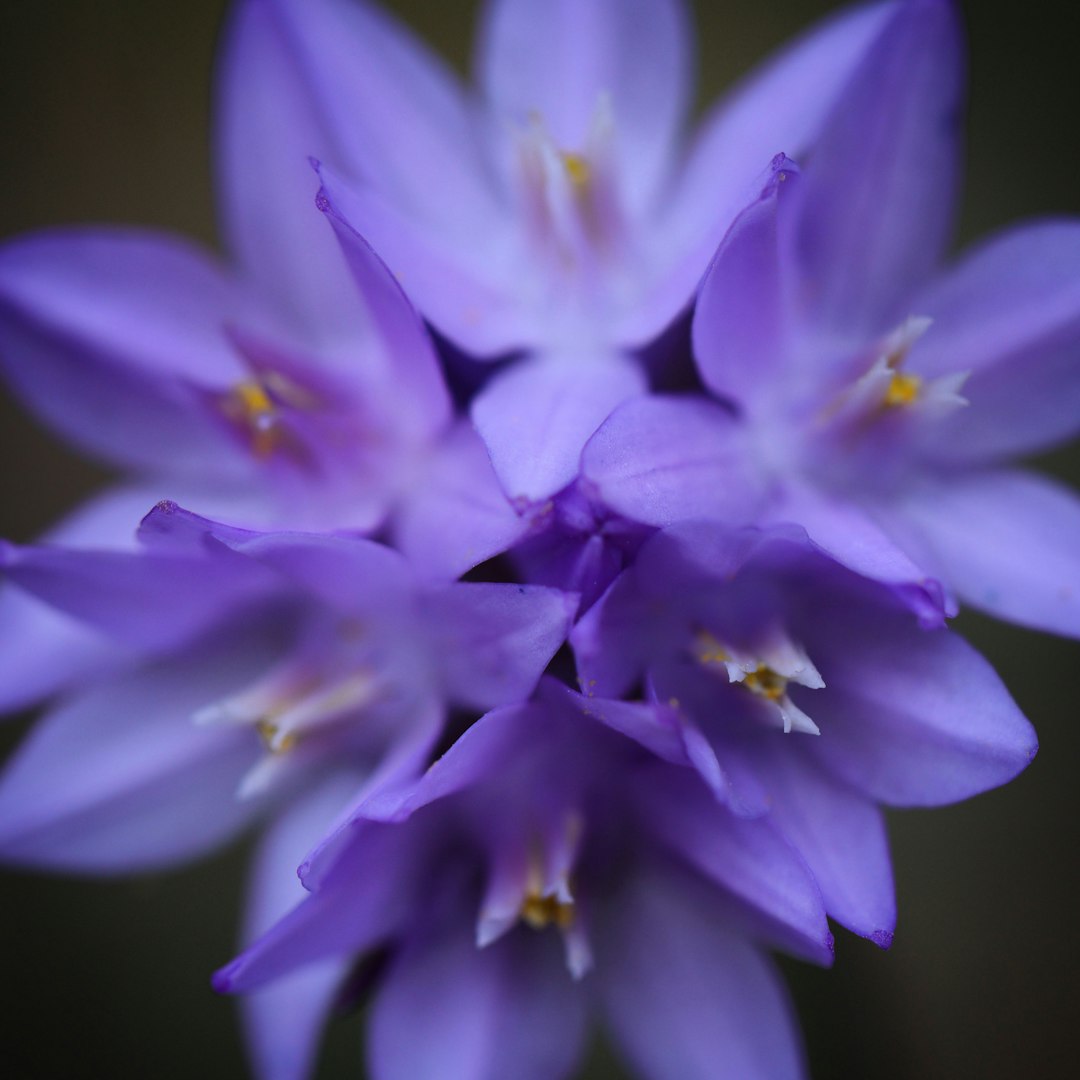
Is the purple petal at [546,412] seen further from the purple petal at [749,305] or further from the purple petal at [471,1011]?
the purple petal at [471,1011]

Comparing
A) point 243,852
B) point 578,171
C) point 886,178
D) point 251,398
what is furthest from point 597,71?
point 243,852

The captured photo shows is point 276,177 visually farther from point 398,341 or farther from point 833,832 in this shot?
point 833,832

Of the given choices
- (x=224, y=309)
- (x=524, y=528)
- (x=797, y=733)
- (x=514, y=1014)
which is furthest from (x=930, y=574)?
(x=224, y=309)

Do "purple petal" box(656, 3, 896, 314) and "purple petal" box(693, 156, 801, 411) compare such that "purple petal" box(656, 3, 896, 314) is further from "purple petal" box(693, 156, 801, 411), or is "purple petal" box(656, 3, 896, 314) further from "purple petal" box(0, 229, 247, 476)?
"purple petal" box(0, 229, 247, 476)

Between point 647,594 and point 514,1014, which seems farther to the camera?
point 514,1014

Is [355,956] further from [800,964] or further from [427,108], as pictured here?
[427,108]
